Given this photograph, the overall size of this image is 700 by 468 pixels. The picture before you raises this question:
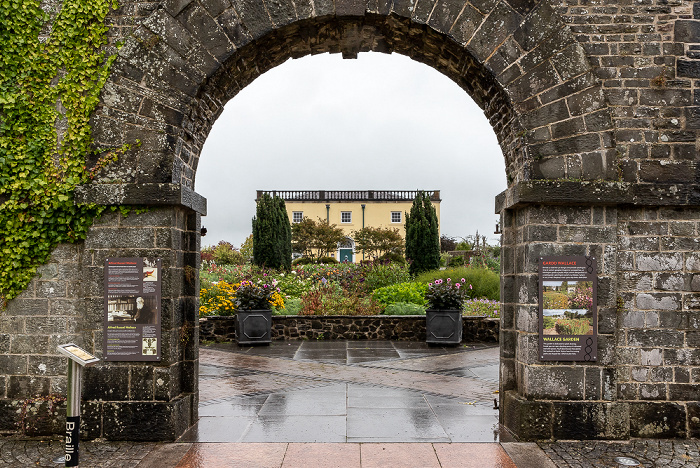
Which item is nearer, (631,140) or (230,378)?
(631,140)

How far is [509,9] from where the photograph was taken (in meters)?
5.59

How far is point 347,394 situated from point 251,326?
16.2 feet

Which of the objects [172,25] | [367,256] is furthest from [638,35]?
[367,256]

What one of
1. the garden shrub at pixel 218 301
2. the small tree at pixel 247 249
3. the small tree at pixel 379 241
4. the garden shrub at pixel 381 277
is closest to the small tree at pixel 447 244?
the small tree at pixel 379 241

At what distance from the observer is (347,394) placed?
7.34 m

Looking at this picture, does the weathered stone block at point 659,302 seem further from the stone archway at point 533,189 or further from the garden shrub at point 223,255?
the garden shrub at point 223,255

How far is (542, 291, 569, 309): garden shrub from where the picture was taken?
5.41m

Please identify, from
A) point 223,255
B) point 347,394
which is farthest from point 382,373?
point 223,255

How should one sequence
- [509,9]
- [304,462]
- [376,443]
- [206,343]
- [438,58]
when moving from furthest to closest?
[206,343], [438,58], [509,9], [376,443], [304,462]

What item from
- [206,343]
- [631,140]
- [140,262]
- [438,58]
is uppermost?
[438,58]

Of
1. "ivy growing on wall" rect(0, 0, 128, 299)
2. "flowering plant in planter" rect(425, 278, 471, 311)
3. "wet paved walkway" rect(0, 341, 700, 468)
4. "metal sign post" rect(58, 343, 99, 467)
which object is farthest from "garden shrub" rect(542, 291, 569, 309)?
"flowering plant in planter" rect(425, 278, 471, 311)

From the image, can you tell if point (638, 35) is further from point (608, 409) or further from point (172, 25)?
point (172, 25)

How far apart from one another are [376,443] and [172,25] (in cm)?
465

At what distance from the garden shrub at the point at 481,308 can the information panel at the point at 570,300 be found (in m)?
7.90
